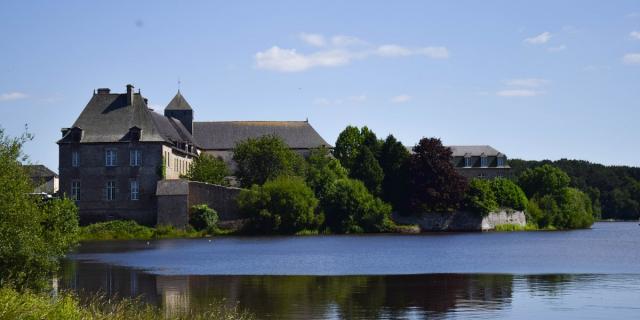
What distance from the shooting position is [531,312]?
22172 millimetres

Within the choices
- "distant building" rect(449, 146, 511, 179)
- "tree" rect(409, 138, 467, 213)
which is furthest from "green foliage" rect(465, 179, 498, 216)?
"distant building" rect(449, 146, 511, 179)

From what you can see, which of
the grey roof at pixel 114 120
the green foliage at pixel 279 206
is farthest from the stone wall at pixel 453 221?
the grey roof at pixel 114 120

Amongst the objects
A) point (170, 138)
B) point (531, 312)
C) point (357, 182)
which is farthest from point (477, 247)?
point (170, 138)

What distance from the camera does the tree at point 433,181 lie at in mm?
73562

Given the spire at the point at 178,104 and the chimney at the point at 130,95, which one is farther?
the spire at the point at 178,104

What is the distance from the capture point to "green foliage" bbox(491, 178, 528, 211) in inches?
3093

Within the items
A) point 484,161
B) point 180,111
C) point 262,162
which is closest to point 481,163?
point 484,161

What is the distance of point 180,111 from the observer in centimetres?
8944

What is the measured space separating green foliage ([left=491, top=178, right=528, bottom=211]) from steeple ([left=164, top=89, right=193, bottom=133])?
31.4 meters

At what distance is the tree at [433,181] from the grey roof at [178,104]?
2595 cm

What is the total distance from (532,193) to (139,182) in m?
41.1

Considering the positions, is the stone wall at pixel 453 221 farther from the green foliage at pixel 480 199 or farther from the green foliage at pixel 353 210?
the green foliage at pixel 353 210

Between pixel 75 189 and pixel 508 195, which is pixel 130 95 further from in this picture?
pixel 508 195

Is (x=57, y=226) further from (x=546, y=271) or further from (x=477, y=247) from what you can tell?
(x=477, y=247)
